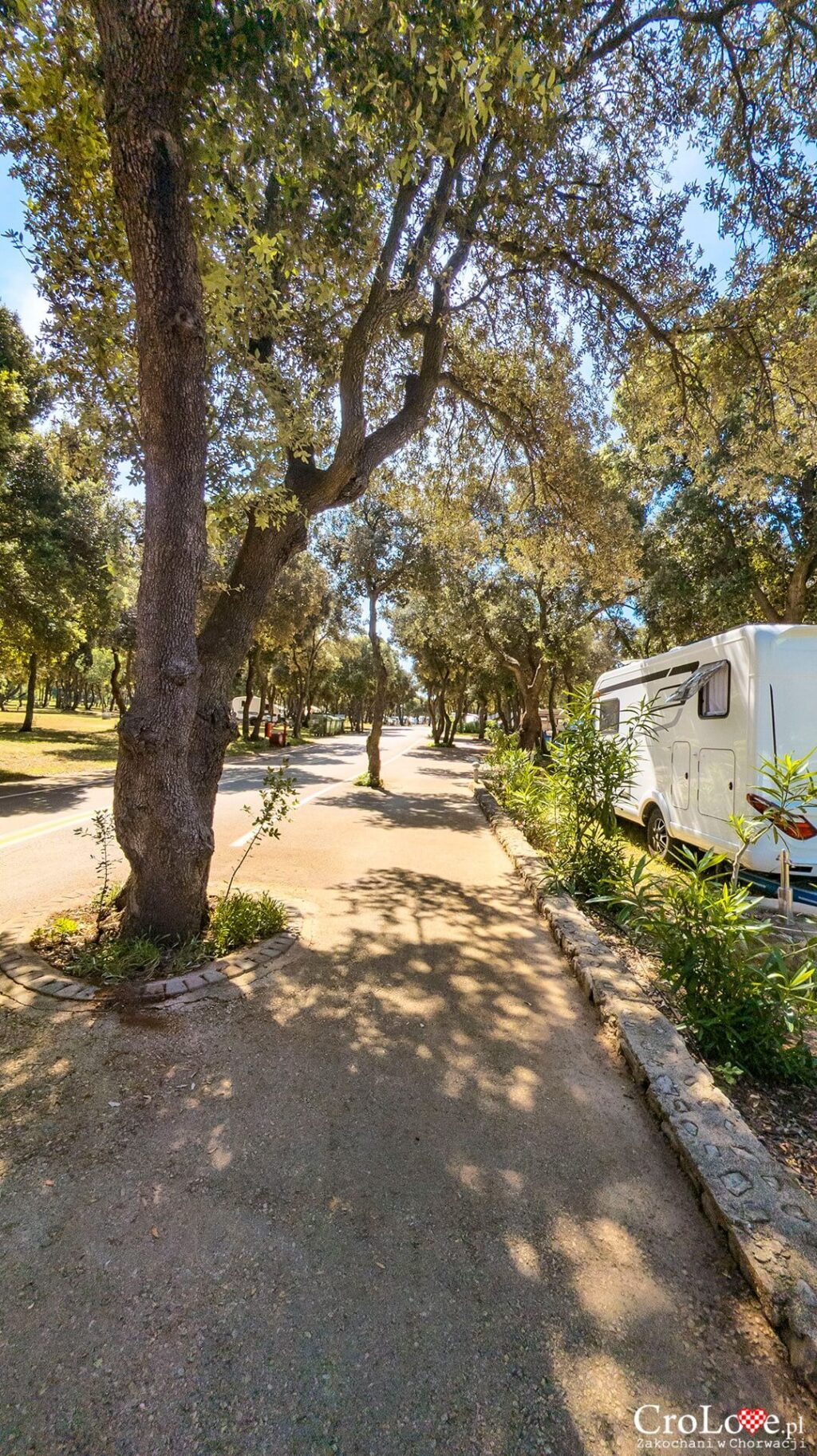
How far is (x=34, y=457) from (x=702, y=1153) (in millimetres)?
14426

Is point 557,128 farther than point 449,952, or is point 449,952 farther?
point 557,128

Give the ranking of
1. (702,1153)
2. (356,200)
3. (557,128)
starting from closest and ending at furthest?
(702,1153), (356,200), (557,128)

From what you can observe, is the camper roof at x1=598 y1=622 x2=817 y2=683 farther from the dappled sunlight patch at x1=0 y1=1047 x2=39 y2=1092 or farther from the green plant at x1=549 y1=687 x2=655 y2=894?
the dappled sunlight patch at x1=0 y1=1047 x2=39 y2=1092

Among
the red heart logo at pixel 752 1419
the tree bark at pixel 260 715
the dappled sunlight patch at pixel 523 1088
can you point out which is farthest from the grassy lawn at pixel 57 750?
the red heart logo at pixel 752 1419

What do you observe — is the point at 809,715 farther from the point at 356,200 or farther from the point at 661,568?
the point at 661,568

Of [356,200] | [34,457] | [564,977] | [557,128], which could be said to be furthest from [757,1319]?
[34,457]

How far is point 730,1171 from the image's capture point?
223cm

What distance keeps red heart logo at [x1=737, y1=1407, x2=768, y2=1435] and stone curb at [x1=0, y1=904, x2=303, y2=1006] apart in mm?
3032

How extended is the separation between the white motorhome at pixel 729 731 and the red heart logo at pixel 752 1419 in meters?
3.48

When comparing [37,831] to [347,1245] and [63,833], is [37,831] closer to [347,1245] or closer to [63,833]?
[63,833]

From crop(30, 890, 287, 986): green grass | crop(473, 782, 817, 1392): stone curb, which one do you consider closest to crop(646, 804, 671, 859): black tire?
crop(473, 782, 817, 1392): stone curb

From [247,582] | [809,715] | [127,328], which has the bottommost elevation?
[809,715]

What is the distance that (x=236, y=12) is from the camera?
288 centimetres

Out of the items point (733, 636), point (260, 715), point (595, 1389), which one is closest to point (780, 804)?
point (595, 1389)
